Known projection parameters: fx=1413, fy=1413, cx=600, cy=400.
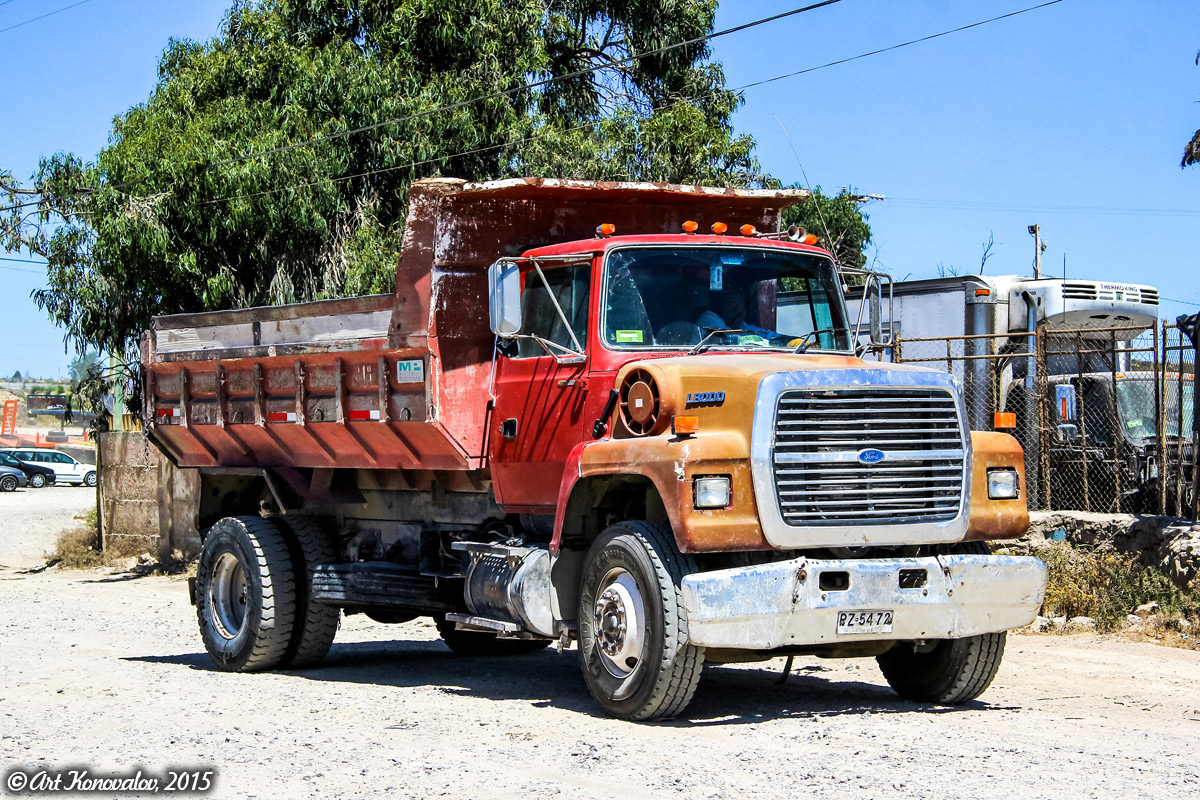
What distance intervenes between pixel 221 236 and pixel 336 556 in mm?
9729

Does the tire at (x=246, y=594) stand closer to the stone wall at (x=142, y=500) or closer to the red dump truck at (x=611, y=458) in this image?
the red dump truck at (x=611, y=458)

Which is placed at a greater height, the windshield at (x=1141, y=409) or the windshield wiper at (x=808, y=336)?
the windshield wiper at (x=808, y=336)

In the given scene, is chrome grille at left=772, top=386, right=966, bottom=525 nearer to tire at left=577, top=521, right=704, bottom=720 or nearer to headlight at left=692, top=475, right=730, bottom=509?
headlight at left=692, top=475, right=730, bottom=509

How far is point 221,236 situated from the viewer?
770 inches

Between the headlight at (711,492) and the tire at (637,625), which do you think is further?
the tire at (637,625)

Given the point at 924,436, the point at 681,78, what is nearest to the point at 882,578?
the point at 924,436

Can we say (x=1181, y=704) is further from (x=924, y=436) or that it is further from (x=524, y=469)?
(x=524, y=469)


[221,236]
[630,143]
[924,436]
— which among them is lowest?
[924,436]

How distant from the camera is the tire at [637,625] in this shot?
7414 mm

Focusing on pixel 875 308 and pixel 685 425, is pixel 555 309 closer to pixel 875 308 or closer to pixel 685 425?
pixel 685 425

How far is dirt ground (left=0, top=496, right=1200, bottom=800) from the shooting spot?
6.23 metres

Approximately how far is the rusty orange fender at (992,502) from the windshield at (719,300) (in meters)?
1.29

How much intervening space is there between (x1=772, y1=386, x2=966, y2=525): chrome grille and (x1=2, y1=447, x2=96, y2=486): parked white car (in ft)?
163

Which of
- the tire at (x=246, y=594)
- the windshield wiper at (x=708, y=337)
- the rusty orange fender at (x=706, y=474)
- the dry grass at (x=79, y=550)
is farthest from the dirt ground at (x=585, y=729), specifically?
the dry grass at (x=79, y=550)
